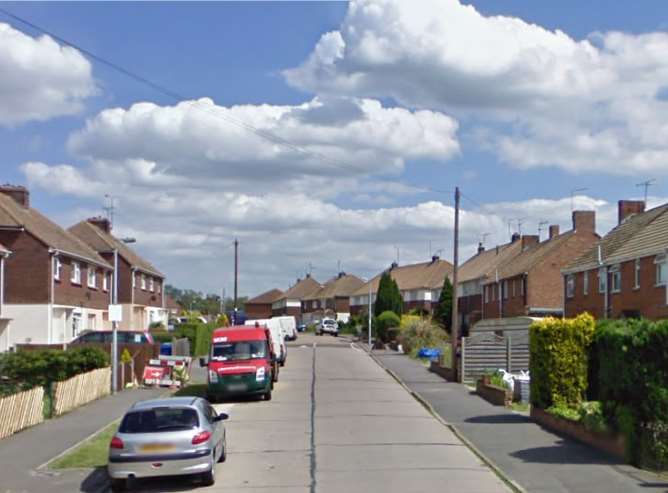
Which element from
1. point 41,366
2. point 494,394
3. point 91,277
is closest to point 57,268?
point 91,277

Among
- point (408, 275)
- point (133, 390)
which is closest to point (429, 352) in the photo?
point (133, 390)

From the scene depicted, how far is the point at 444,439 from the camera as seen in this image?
20.7 m

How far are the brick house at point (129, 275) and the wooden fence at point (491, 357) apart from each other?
87.7ft

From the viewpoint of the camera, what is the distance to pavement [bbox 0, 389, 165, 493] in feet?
52.3

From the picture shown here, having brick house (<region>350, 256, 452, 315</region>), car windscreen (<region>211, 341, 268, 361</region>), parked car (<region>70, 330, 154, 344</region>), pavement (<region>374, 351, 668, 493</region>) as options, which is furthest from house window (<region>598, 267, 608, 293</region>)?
brick house (<region>350, 256, 452, 315</region>)

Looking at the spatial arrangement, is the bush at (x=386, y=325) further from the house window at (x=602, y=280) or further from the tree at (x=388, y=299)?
the house window at (x=602, y=280)

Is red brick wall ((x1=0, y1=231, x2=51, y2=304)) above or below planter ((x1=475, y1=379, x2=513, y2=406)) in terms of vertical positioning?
above

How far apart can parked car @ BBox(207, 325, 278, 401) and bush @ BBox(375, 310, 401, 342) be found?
38.7 m

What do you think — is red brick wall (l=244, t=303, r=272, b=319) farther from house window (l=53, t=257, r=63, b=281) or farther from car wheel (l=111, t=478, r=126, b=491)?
car wheel (l=111, t=478, r=126, b=491)

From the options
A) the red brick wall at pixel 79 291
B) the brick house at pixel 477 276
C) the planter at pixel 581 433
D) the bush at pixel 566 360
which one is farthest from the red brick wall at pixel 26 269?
the brick house at pixel 477 276

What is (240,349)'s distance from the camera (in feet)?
104

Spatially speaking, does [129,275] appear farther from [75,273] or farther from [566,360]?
[566,360]

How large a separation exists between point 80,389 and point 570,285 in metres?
29.8

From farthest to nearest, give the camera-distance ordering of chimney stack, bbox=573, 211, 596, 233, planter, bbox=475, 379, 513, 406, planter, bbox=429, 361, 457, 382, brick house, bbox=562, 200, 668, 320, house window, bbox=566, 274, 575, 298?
1. chimney stack, bbox=573, 211, 596, 233
2. house window, bbox=566, 274, 575, 298
3. brick house, bbox=562, 200, 668, 320
4. planter, bbox=429, 361, 457, 382
5. planter, bbox=475, 379, 513, 406
